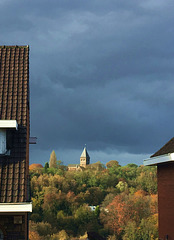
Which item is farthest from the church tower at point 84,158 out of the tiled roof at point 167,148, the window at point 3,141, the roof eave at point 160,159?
the window at point 3,141

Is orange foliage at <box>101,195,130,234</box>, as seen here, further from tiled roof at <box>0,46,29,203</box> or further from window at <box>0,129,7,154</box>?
window at <box>0,129,7,154</box>

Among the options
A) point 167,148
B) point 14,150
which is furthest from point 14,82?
point 167,148

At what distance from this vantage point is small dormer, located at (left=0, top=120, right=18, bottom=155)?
1216 centimetres

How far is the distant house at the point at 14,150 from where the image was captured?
1126 cm

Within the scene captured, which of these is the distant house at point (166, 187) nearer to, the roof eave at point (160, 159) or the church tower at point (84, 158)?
the roof eave at point (160, 159)

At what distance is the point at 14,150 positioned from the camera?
12.3 meters

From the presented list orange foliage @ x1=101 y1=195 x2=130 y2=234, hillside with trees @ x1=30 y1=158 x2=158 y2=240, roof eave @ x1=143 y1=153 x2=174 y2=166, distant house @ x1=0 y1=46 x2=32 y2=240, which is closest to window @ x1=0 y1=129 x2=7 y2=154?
distant house @ x1=0 y1=46 x2=32 y2=240

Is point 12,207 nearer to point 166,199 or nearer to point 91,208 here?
point 166,199

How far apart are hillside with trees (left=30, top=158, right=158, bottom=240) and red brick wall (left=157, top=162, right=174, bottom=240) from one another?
1504 inches

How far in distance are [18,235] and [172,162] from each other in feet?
26.7

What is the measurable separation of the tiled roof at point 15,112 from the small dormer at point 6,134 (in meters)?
0.13

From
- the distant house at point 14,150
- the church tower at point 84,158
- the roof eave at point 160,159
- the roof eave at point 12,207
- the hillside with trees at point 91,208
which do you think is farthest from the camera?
the church tower at point 84,158

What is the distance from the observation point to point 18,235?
11648mm

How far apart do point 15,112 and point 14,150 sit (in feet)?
5.15
